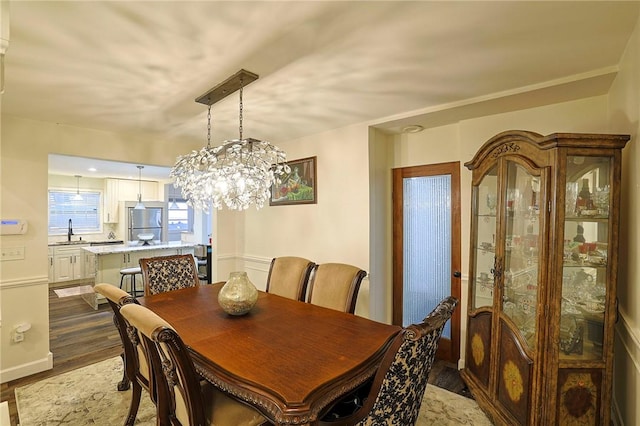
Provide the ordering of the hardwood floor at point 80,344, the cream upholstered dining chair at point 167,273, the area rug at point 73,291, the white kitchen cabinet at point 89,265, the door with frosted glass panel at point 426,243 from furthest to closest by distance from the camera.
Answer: the area rug at point 73,291
the white kitchen cabinet at point 89,265
the door with frosted glass panel at point 426,243
the cream upholstered dining chair at point 167,273
the hardwood floor at point 80,344

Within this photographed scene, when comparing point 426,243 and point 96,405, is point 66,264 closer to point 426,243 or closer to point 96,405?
point 96,405

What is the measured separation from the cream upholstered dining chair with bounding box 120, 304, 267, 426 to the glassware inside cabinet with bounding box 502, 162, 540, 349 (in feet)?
5.77

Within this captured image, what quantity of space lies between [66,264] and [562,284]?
8473 millimetres

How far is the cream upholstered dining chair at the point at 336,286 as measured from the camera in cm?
246

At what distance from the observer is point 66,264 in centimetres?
674

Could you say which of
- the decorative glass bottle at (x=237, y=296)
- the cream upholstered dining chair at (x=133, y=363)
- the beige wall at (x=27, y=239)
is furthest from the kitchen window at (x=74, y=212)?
the decorative glass bottle at (x=237, y=296)

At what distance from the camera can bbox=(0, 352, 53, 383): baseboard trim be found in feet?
9.45

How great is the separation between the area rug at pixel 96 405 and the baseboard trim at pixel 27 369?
283mm

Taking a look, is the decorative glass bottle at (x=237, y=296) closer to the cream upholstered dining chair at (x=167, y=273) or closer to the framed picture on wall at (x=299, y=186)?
the cream upholstered dining chair at (x=167, y=273)

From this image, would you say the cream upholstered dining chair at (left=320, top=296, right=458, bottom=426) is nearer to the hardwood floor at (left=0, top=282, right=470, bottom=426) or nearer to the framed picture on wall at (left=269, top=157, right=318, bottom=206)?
the hardwood floor at (left=0, top=282, right=470, bottom=426)

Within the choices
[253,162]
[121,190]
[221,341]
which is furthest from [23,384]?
[121,190]

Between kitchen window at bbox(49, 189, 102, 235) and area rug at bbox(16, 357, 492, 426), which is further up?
kitchen window at bbox(49, 189, 102, 235)

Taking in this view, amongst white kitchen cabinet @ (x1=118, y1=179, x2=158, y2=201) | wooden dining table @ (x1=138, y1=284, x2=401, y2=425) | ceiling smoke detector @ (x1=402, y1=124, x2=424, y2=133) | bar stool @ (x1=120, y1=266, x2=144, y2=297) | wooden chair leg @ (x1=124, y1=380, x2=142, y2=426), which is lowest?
wooden chair leg @ (x1=124, y1=380, x2=142, y2=426)

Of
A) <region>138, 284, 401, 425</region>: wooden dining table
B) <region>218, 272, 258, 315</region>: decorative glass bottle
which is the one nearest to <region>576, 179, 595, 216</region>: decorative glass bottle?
<region>138, 284, 401, 425</region>: wooden dining table
